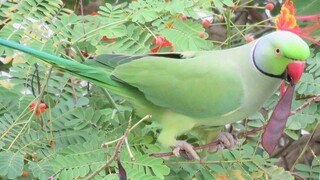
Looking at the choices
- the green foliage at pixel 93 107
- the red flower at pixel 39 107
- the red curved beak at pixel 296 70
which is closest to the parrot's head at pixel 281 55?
the red curved beak at pixel 296 70

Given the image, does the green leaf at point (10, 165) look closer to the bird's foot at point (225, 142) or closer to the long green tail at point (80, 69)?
the long green tail at point (80, 69)

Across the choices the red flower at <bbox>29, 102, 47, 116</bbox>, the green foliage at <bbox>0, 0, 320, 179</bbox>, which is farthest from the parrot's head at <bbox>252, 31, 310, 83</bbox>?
the red flower at <bbox>29, 102, 47, 116</bbox>

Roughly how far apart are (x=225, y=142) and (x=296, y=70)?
206mm

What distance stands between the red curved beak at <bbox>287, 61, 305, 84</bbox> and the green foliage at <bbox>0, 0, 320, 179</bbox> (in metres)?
0.18

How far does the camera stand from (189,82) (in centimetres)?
111

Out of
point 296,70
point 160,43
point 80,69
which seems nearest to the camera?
point 296,70

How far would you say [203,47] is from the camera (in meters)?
1.20

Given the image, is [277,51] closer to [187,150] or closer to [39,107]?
[187,150]

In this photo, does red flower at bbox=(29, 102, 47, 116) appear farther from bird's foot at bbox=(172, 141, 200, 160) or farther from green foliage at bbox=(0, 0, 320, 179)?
bird's foot at bbox=(172, 141, 200, 160)

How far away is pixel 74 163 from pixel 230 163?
267 mm

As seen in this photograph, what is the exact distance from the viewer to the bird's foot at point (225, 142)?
1.14 metres

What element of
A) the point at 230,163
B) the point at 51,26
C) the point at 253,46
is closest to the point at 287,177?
the point at 230,163

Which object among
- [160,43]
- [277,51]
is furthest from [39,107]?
[277,51]

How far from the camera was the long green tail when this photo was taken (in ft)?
3.51
